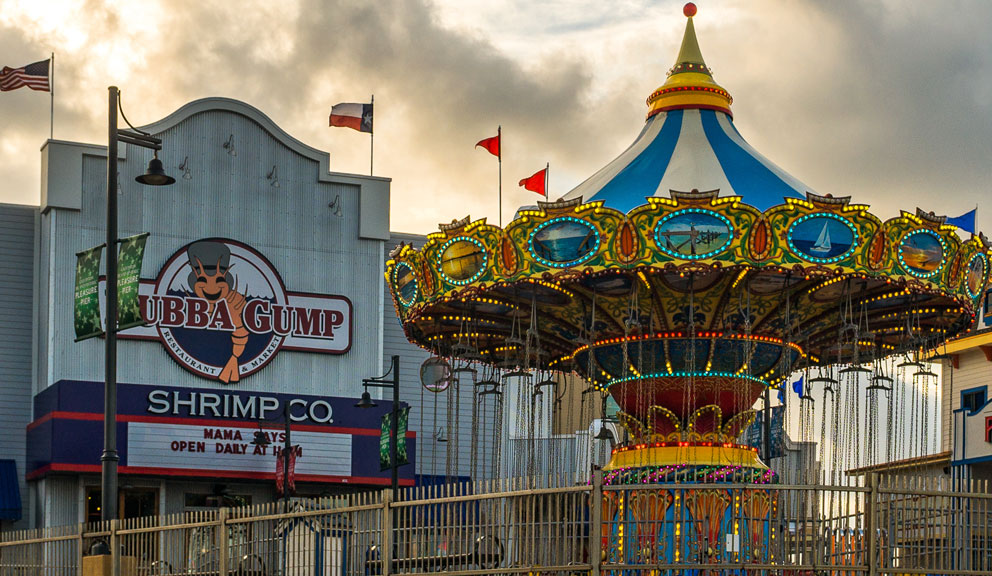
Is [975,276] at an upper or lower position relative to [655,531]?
upper

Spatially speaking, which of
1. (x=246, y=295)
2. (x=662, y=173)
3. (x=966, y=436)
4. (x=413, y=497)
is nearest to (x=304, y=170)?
(x=246, y=295)

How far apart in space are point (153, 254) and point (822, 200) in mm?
30924

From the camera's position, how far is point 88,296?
22438 millimetres

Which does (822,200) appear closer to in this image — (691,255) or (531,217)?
(691,255)

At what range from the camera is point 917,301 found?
2280cm

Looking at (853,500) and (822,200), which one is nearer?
(853,500)

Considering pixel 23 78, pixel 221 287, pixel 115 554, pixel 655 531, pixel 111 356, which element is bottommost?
pixel 115 554

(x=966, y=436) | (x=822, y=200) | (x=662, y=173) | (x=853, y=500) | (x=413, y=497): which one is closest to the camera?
(x=853, y=500)

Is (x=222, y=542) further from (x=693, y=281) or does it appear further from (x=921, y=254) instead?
(x=921, y=254)

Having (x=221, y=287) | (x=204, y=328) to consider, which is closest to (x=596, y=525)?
(x=204, y=328)

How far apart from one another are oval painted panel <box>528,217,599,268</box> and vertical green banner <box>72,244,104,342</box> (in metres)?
5.99

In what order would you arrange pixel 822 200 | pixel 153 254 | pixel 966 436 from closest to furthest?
pixel 822 200 < pixel 966 436 < pixel 153 254

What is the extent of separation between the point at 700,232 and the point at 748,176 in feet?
7.54

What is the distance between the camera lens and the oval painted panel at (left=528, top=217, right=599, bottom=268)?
20062 millimetres
